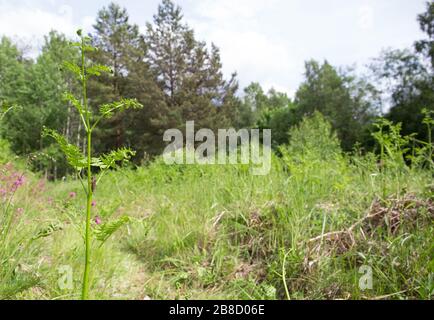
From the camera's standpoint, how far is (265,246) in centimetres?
200

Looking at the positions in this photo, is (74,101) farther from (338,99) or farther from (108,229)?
(338,99)

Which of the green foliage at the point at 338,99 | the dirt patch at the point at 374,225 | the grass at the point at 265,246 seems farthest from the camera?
the green foliage at the point at 338,99

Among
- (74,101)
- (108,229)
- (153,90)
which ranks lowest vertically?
(108,229)

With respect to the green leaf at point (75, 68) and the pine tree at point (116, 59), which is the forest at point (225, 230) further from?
the pine tree at point (116, 59)

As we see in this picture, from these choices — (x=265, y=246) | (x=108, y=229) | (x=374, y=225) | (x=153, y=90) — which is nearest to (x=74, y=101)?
(x=108, y=229)

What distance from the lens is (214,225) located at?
2.21 m

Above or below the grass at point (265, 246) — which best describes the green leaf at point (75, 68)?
above

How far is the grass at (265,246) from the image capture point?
1.52 meters

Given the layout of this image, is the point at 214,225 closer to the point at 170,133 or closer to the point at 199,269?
the point at 199,269

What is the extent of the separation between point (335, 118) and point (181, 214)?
21.2 m

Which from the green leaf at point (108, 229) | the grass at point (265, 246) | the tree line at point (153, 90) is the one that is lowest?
the grass at point (265, 246)

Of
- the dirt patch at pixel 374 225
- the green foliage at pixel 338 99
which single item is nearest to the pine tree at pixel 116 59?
the green foliage at pixel 338 99

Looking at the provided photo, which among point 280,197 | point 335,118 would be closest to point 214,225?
point 280,197

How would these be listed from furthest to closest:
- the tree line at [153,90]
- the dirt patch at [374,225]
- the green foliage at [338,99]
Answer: the green foliage at [338,99], the tree line at [153,90], the dirt patch at [374,225]
